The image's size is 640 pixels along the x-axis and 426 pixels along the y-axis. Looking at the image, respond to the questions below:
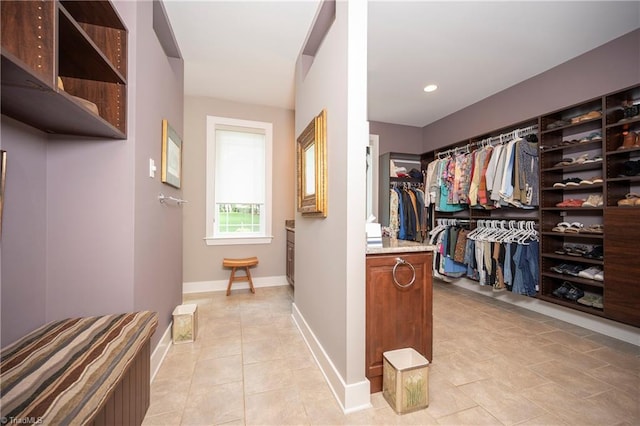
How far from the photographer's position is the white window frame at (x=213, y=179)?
3.63 metres

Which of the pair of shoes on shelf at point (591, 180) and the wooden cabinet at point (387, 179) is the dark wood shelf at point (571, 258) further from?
the wooden cabinet at point (387, 179)

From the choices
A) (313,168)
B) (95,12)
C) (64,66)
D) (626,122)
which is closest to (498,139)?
(626,122)

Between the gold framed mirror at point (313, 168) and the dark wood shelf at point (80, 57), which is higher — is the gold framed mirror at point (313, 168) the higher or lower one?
the lower one

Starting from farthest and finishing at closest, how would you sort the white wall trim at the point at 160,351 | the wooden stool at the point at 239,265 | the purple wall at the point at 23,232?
1. the wooden stool at the point at 239,265
2. the white wall trim at the point at 160,351
3. the purple wall at the point at 23,232

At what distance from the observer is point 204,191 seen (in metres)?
3.65

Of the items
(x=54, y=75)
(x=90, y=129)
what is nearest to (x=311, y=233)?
(x=90, y=129)

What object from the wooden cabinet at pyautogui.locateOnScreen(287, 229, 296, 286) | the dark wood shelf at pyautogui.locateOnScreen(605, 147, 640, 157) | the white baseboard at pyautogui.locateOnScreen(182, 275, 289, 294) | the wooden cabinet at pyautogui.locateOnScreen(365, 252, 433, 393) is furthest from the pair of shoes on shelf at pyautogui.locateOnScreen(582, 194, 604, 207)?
the white baseboard at pyautogui.locateOnScreen(182, 275, 289, 294)

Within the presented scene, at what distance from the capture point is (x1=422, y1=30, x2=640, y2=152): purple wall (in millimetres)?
2257

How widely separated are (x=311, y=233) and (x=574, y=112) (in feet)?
9.98

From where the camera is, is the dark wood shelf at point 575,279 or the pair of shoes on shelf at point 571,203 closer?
the dark wood shelf at point 575,279

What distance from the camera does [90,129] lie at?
1.29 metres

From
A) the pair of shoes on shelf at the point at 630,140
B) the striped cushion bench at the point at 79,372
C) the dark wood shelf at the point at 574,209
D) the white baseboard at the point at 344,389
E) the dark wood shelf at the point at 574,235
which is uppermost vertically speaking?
the pair of shoes on shelf at the point at 630,140

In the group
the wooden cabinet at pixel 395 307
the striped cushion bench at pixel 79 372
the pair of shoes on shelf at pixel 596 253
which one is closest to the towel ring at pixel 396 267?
the wooden cabinet at pixel 395 307

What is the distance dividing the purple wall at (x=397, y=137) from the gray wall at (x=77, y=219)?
3.56 metres
